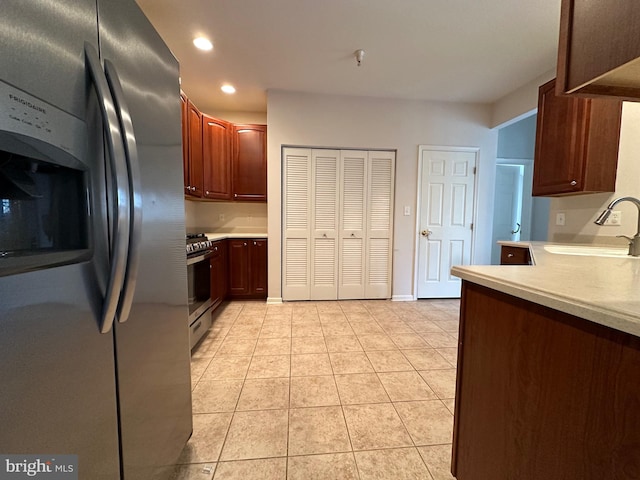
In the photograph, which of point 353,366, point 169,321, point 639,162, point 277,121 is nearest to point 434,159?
point 639,162

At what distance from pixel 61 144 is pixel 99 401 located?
2.07ft

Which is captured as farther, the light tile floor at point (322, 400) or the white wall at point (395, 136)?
the white wall at point (395, 136)

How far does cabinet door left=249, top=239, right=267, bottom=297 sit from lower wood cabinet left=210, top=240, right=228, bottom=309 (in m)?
0.34

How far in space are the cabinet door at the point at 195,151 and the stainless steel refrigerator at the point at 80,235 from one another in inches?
76.8

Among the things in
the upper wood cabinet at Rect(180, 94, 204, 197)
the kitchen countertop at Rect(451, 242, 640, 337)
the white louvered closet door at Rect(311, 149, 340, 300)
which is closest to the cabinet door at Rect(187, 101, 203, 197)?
the upper wood cabinet at Rect(180, 94, 204, 197)

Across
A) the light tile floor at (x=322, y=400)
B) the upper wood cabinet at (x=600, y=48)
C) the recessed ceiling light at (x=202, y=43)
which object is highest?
the recessed ceiling light at (x=202, y=43)

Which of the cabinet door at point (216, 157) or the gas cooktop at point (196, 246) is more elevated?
the cabinet door at point (216, 157)

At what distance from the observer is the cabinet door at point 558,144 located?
1953mm

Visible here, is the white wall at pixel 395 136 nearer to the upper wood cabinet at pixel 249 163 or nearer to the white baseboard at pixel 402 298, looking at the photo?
the white baseboard at pixel 402 298

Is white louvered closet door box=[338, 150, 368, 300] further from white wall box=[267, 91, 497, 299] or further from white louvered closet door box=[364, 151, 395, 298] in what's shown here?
white wall box=[267, 91, 497, 299]

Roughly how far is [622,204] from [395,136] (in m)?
2.27

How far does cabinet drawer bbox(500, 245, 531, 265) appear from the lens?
2.25 m

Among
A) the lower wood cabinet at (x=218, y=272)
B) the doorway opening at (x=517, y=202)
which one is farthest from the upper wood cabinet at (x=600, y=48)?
the doorway opening at (x=517, y=202)

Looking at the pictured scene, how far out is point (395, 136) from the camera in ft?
11.3
